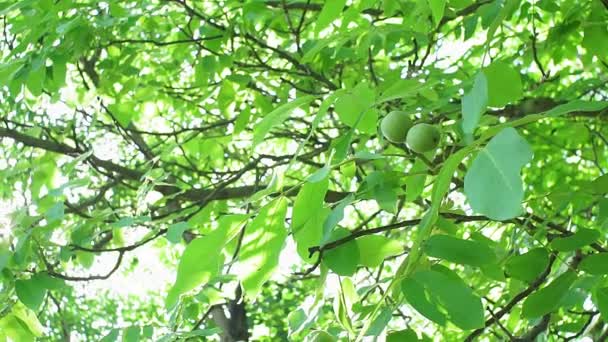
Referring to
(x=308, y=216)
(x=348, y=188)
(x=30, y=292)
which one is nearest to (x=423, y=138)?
(x=308, y=216)

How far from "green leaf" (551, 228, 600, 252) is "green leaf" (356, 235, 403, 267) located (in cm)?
32

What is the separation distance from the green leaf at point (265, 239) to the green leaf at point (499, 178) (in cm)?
32

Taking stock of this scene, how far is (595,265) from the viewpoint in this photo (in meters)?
1.44

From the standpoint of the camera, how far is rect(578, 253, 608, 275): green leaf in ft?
4.71

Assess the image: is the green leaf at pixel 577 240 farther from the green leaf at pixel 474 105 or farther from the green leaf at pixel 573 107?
the green leaf at pixel 474 105

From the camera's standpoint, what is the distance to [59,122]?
15.3 ft

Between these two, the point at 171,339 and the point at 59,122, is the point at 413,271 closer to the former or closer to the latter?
the point at 171,339

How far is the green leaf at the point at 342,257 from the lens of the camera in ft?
4.36

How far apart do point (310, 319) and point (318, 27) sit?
0.55 m

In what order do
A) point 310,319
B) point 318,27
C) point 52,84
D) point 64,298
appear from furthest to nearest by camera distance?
point 64,298 → point 52,84 → point 318,27 → point 310,319

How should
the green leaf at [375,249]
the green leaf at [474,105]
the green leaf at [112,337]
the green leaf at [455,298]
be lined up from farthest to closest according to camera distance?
1. the green leaf at [112,337]
2. the green leaf at [375,249]
3. the green leaf at [455,298]
4. the green leaf at [474,105]

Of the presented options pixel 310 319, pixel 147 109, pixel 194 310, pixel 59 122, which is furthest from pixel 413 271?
pixel 59 122

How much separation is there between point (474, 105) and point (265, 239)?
1.06ft

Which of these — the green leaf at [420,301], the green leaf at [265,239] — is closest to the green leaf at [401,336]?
the green leaf at [420,301]
